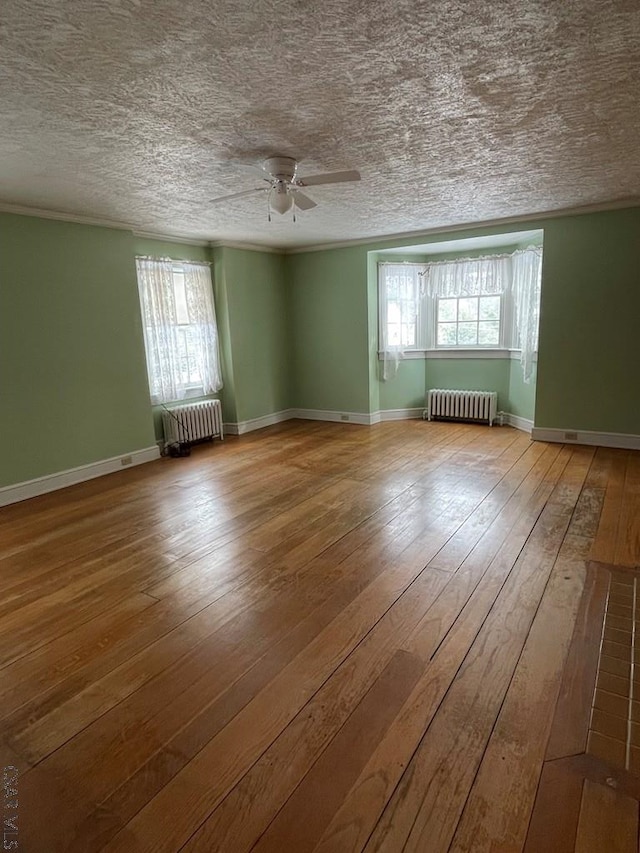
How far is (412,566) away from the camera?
8.92 feet

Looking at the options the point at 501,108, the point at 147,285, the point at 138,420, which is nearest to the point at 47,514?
the point at 138,420

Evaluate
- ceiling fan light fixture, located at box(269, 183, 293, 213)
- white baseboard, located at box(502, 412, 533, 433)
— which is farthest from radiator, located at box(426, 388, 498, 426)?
ceiling fan light fixture, located at box(269, 183, 293, 213)

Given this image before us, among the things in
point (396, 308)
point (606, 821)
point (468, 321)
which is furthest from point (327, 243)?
point (606, 821)

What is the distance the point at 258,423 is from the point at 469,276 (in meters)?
3.50

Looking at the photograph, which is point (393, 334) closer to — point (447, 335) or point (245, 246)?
point (447, 335)

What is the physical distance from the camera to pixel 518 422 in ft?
20.0

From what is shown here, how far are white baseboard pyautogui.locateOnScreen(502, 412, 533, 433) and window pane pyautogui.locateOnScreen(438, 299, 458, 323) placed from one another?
153 centimetres

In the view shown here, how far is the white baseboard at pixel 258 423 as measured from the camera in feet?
20.9

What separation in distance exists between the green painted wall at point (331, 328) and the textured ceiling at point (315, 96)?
2.47m

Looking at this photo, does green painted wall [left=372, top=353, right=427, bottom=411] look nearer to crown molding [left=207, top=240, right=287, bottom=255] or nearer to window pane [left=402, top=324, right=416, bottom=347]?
window pane [left=402, top=324, right=416, bottom=347]

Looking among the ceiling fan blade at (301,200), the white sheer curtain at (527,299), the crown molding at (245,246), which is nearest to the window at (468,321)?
the white sheer curtain at (527,299)

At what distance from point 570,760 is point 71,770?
1.60 meters

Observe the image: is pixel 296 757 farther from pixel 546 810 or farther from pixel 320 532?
pixel 320 532

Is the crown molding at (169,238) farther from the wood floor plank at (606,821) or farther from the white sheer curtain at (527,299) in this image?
the wood floor plank at (606,821)
